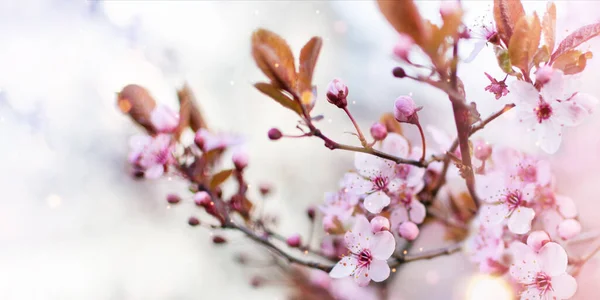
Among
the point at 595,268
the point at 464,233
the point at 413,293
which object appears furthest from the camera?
the point at 413,293

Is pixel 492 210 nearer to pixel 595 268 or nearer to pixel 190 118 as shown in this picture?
pixel 595 268

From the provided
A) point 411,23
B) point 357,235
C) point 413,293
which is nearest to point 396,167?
point 357,235

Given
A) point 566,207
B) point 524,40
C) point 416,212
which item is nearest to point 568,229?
point 566,207

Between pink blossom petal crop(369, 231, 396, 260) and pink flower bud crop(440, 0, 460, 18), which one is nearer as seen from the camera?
pink flower bud crop(440, 0, 460, 18)

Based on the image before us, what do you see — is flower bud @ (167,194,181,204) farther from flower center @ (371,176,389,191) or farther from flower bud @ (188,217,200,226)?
flower center @ (371,176,389,191)

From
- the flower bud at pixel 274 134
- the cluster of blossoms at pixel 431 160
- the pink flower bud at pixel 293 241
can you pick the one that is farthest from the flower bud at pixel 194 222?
the flower bud at pixel 274 134

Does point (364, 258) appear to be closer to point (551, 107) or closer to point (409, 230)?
point (409, 230)

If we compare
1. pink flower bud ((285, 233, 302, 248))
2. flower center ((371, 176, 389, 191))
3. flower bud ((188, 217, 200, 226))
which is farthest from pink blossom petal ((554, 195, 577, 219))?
flower bud ((188, 217, 200, 226))
